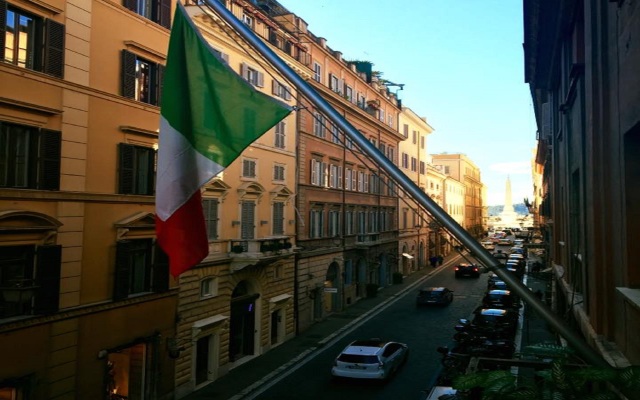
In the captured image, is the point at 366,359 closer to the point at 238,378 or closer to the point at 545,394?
the point at 238,378

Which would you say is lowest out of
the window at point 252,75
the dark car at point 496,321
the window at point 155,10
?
the dark car at point 496,321

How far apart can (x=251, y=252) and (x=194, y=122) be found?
56.6 ft

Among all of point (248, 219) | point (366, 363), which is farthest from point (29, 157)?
point (366, 363)

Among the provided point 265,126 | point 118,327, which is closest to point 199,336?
point 118,327

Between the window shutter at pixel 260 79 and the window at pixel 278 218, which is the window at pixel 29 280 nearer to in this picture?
the window at pixel 278 218

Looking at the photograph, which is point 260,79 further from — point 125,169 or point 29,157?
point 29,157

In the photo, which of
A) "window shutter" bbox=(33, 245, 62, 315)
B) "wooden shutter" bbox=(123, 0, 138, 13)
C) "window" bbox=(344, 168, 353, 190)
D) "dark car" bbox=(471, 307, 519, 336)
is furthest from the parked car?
"window" bbox=(344, 168, 353, 190)

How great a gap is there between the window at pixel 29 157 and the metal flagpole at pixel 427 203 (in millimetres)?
10479

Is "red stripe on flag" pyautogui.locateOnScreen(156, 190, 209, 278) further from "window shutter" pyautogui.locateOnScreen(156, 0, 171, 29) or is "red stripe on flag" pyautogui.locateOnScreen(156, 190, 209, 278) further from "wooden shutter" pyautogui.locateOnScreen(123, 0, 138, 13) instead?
"window shutter" pyautogui.locateOnScreen(156, 0, 171, 29)

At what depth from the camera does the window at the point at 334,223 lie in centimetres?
3684

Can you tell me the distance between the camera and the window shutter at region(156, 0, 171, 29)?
20.0m

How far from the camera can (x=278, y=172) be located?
29.2 metres

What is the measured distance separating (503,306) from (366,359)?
15.2 meters

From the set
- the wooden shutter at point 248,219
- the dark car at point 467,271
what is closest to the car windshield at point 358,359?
the wooden shutter at point 248,219
